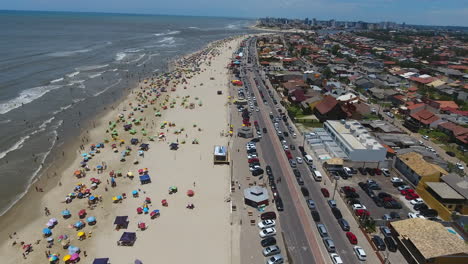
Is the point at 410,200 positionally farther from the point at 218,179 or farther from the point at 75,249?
the point at 75,249

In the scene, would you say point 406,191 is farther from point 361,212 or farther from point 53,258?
point 53,258

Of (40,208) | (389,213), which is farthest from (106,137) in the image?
(389,213)

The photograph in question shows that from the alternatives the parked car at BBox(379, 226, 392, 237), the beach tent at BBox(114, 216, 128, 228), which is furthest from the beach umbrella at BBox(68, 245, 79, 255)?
the parked car at BBox(379, 226, 392, 237)

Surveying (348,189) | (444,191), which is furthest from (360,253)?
(444,191)

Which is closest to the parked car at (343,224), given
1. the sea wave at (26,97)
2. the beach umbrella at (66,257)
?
the beach umbrella at (66,257)

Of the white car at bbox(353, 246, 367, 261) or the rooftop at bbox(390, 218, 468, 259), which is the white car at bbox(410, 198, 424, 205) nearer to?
the rooftop at bbox(390, 218, 468, 259)

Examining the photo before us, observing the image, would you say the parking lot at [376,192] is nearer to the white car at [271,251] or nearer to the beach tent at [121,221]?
the white car at [271,251]
